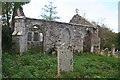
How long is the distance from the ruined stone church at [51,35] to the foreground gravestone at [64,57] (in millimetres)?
4820

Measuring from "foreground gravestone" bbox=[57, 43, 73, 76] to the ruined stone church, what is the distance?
4.82 meters

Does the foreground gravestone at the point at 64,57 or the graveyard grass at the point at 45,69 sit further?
the foreground gravestone at the point at 64,57

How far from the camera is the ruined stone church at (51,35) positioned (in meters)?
9.91

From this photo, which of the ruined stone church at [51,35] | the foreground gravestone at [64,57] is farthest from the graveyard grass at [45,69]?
the ruined stone church at [51,35]

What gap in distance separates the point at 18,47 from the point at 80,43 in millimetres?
6571

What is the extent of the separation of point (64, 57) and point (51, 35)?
18.1 feet

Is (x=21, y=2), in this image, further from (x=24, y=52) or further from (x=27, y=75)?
(x=27, y=75)

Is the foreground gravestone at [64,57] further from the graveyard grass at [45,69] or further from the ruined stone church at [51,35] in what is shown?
the ruined stone church at [51,35]

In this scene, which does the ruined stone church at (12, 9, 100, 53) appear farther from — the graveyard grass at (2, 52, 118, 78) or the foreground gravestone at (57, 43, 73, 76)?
the foreground gravestone at (57, 43, 73, 76)

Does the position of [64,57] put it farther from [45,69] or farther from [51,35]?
[51,35]

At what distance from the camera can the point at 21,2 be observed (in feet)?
33.7

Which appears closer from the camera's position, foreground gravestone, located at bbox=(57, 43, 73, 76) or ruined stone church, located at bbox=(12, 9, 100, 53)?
foreground gravestone, located at bbox=(57, 43, 73, 76)

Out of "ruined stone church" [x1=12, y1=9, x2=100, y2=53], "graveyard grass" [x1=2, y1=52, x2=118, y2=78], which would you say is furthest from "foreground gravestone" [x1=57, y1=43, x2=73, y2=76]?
"ruined stone church" [x1=12, y1=9, x2=100, y2=53]

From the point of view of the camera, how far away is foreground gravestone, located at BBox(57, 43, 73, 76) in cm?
586
